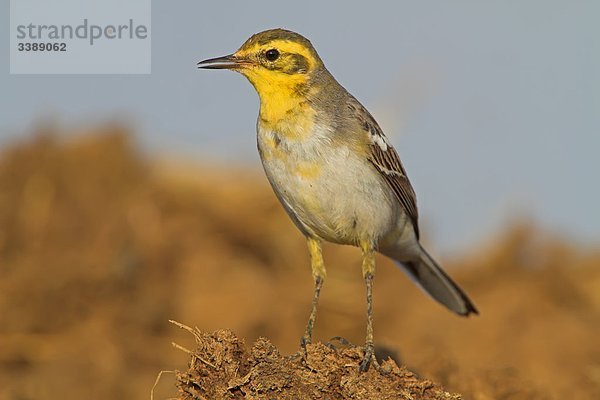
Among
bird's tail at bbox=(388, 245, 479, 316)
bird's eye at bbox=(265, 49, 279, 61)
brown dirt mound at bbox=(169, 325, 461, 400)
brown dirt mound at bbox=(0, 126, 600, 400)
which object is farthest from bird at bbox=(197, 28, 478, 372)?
brown dirt mound at bbox=(0, 126, 600, 400)

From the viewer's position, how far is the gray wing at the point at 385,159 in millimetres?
8297

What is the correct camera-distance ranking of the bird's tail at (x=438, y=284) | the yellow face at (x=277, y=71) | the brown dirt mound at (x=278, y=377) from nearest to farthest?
the brown dirt mound at (x=278, y=377)
the yellow face at (x=277, y=71)
the bird's tail at (x=438, y=284)

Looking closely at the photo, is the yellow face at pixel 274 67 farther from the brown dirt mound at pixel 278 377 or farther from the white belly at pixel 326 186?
the brown dirt mound at pixel 278 377

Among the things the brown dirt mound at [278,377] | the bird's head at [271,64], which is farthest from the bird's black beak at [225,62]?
the brown dirt mound at [278,377]

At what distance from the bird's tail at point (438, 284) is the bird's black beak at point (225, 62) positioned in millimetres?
2694

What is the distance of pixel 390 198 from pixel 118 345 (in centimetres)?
551

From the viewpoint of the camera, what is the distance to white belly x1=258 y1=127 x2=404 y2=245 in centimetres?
783

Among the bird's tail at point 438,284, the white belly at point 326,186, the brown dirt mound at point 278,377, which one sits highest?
the white belly at point 326,186

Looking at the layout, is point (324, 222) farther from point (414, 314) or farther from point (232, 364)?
point (414, 314)

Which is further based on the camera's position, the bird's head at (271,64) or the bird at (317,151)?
the bird's head at (271,64)

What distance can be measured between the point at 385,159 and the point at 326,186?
0.82 meters

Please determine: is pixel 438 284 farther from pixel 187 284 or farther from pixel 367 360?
pixel 187 284

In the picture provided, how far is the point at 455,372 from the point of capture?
910 centimetres

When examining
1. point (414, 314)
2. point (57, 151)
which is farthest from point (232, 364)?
point (57, 151)
